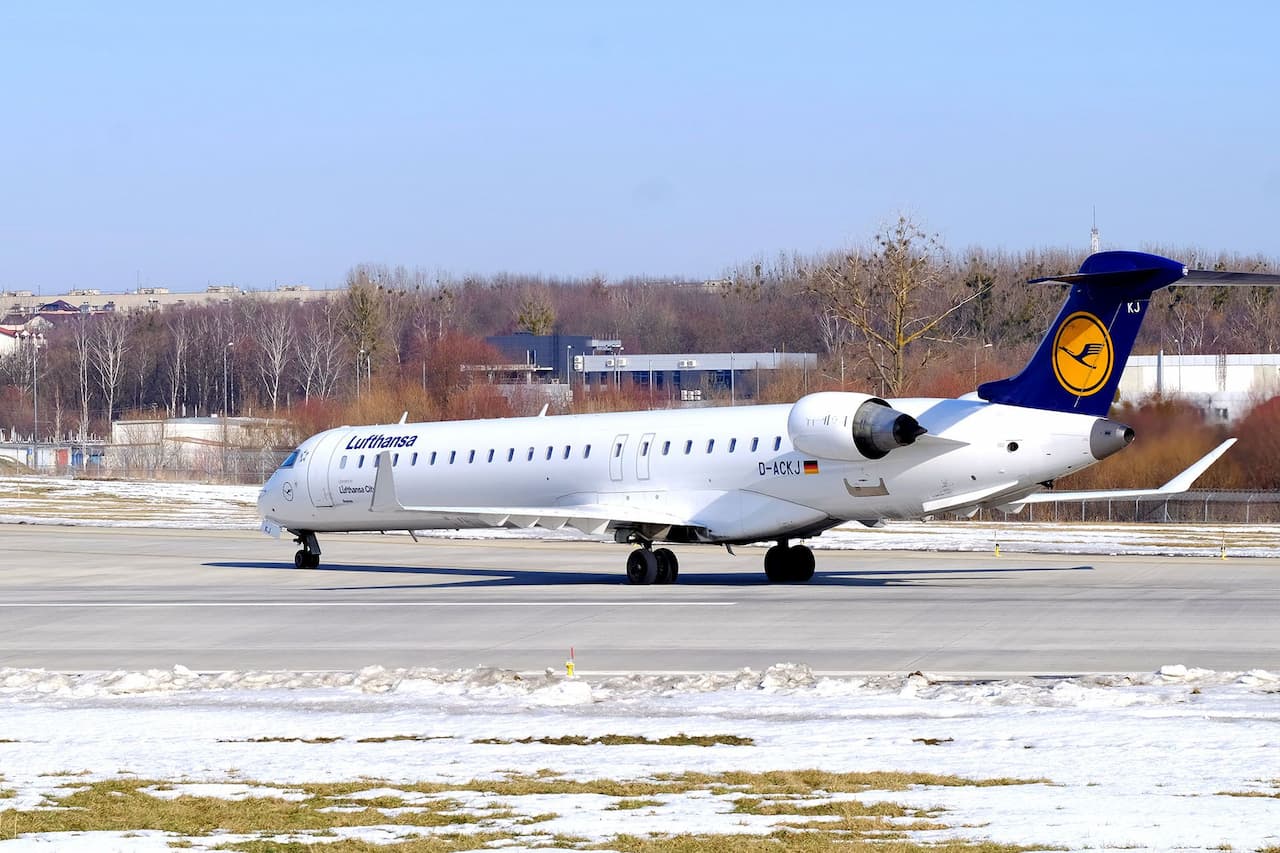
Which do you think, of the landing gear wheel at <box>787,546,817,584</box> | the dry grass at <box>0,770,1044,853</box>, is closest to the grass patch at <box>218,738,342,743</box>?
the dry grass at <box>0,770,1044,853</box>

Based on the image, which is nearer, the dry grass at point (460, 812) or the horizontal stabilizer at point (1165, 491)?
the dry grass at point (460, 812)

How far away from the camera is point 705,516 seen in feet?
95.4

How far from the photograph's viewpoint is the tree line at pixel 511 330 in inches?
2881

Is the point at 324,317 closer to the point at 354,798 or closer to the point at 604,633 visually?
the point at 604,633

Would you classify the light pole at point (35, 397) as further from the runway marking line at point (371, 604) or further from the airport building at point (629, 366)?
the runway marking line at point (371, 604)

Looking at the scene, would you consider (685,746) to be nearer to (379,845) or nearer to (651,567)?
(379,845)

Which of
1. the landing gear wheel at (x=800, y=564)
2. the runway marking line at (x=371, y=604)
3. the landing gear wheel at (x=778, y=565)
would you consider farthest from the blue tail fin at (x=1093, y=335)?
the runway marking line at (x=371, y=604)

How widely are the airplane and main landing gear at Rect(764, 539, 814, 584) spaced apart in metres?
0.03

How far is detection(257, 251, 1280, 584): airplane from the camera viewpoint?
25656 millimetres

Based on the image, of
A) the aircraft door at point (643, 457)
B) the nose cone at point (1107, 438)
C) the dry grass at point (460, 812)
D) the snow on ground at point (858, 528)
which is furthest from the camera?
the snow on ground at point (858, 528)

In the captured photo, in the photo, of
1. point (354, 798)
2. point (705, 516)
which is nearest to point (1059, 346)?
point (705, 516)

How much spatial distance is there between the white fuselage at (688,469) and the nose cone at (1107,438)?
8 centimetres

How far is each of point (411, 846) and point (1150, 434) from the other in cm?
3368

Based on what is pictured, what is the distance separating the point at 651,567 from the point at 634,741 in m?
16.3
